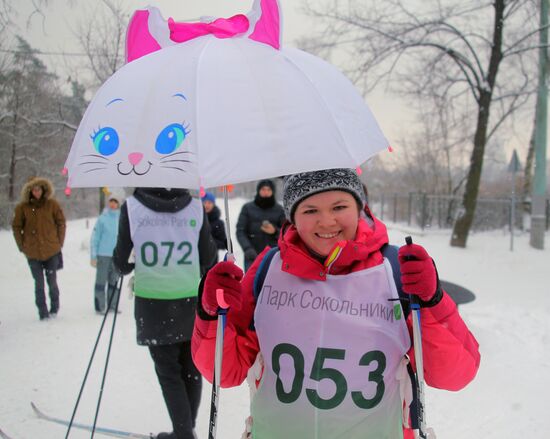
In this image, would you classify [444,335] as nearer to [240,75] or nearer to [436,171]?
[240,75]

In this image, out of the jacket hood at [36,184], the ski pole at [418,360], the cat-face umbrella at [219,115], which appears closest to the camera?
the cat-face umbrella at [219,115]

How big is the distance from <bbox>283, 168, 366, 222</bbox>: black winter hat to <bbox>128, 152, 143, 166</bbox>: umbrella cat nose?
22.3 inches

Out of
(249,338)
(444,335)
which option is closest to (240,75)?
(249,338)

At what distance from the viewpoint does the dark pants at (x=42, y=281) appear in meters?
6.14

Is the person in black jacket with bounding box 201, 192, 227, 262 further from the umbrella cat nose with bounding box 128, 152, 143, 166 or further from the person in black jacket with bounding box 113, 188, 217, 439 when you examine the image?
the umbrella cat nose with bounding box 128, 152, 143, 166

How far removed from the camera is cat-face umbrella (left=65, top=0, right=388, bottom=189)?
139 cm

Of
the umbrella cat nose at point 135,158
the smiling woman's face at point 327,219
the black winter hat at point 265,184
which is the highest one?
the black winter hat at point 265,184

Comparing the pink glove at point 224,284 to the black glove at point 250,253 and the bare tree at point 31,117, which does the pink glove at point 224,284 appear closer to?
the black glove at point 250,253

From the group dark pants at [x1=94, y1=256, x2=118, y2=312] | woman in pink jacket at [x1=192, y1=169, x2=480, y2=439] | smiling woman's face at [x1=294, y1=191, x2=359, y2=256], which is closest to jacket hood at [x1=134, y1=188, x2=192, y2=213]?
woman in pink jacket at [x1=192, y1=169, x2=480, y2=439]

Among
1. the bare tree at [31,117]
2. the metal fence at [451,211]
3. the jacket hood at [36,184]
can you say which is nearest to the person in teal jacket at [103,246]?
the jacket hood at [36,184]

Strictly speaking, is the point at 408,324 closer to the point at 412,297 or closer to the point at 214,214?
the point at 412,297

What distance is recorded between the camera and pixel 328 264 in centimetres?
161

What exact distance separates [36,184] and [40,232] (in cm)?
67

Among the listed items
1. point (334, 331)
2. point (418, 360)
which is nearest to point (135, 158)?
point (334, 331)
